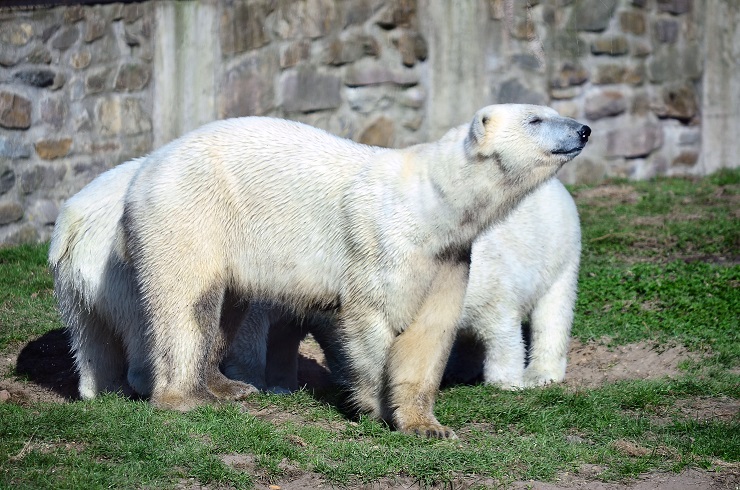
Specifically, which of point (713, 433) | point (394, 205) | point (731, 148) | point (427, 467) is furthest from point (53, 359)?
point (731, 148)

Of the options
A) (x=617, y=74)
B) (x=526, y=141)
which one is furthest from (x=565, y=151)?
(x=617, y=74)

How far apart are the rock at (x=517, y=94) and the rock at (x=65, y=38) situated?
12.7ft

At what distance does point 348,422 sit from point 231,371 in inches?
49.5

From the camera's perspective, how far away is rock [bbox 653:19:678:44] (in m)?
10.8

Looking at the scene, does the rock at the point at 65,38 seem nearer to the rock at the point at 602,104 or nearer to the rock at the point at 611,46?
the rock at the point at 602,104

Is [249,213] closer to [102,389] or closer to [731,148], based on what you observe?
[102,389]

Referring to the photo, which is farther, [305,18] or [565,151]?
[305,18]

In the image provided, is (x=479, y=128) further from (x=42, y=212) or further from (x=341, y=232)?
(x=42, y=212)

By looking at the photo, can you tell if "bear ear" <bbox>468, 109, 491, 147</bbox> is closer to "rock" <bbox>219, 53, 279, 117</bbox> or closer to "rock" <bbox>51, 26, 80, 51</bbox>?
"rock" <bbox>219, 53, 279, 117</bbox>

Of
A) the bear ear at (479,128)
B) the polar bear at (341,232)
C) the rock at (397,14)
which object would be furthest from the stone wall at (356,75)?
the bear ear at (479,128)

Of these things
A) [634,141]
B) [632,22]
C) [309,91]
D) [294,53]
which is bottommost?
[634,141]

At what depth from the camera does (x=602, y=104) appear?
1053cm

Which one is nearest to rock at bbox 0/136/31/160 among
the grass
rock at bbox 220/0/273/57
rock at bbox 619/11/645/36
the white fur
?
the grass

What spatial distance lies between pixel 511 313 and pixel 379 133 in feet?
12.5
